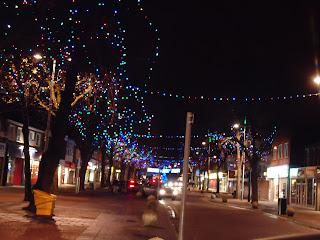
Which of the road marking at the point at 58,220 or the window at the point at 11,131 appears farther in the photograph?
the window at the point at 11,131

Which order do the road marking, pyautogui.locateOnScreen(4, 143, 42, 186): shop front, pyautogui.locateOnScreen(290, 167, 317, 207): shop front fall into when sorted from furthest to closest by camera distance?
pyautogui.locateOnScreen(4, 143, 42, 186): shop front → pyautogui.locateOnScreen(290, 167, 317, 207): shop front → the road marking

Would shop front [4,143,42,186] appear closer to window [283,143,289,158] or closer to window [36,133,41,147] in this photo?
window [36,133,41,147]

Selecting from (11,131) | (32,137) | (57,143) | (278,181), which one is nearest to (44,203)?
(57,143)

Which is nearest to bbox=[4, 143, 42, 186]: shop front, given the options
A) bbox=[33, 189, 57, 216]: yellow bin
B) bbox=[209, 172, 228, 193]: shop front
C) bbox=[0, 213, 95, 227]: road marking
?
bbox=[33, 189, 57, 216]: yellow bin

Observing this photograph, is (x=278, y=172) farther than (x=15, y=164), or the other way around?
(x=278, y=172)

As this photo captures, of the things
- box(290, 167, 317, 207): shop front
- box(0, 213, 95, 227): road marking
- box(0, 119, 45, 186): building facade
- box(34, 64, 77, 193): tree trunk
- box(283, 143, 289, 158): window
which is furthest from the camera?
box(283, 143, 289, 158): window

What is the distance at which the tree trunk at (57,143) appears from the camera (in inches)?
670

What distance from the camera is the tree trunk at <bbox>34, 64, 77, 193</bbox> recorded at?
17016mm

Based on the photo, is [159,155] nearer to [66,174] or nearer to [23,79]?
[66,174]

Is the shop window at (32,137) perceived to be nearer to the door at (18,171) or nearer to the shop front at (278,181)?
the door at (18,171)

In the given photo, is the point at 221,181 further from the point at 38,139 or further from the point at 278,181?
the point at 38,139

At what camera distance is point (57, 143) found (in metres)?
17.1

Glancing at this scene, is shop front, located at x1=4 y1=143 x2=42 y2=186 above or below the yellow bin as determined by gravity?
above

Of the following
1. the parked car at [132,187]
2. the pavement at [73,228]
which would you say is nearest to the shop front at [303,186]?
the parked car at [132,187]
